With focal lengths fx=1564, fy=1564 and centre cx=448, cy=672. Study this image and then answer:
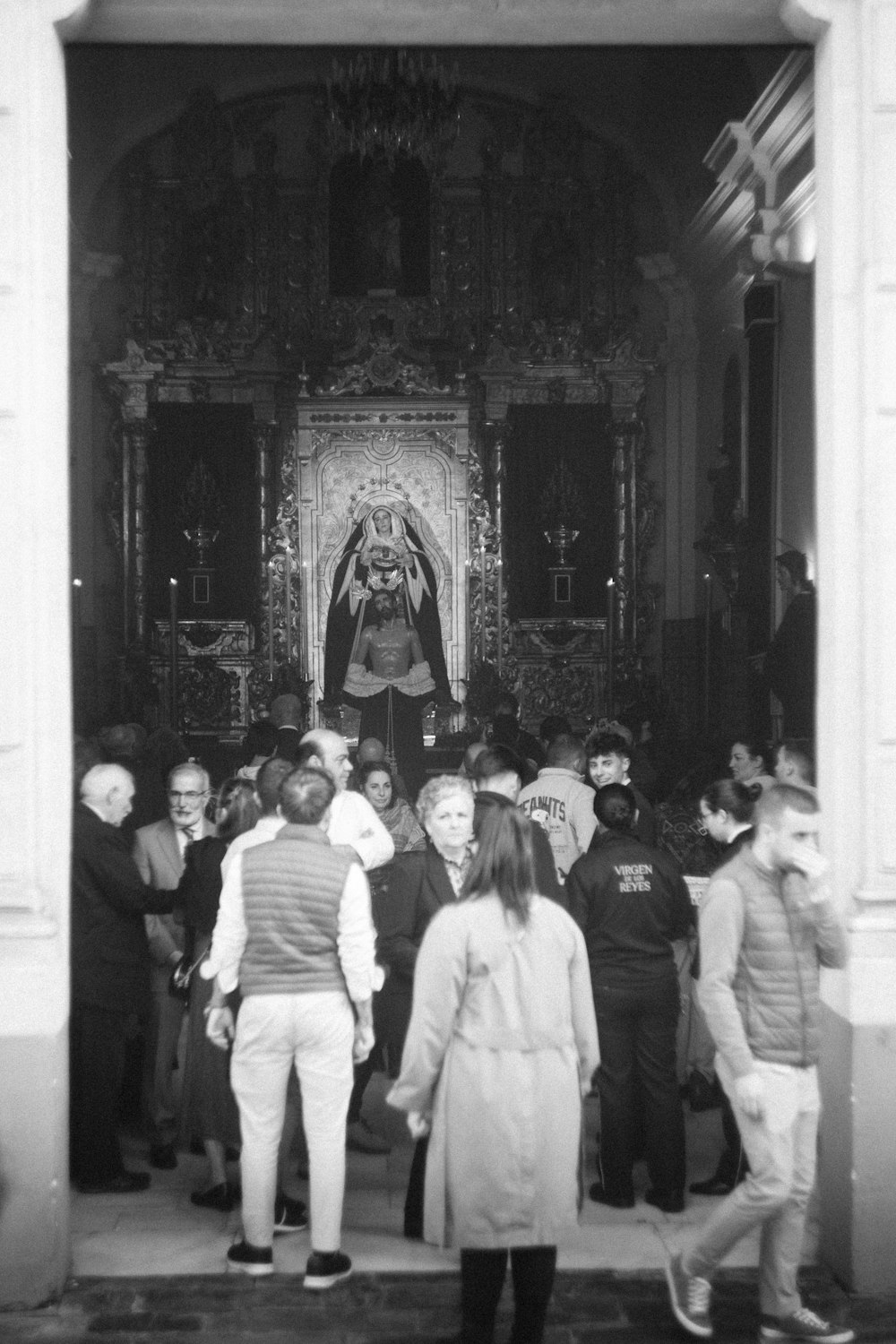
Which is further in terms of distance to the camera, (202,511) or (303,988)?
(202,511)

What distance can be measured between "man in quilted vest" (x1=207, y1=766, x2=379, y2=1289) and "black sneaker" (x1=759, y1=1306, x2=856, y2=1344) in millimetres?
1387

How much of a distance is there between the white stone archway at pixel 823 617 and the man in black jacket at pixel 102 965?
2.45ft

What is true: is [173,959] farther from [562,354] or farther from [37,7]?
[562,354]

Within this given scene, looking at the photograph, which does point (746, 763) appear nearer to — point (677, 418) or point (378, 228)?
point (677, 418)

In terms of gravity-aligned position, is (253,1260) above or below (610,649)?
below

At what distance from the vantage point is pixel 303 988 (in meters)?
5.00

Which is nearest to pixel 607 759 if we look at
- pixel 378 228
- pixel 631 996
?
pixel 631 996

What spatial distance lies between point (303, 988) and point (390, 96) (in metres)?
12.0

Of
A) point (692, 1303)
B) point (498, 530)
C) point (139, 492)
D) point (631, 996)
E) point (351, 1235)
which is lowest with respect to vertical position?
point (351, 1235)

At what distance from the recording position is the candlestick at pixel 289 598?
1914cm

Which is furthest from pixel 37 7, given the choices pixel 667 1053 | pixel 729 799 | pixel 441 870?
pixel 667 1053

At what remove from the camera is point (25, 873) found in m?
5.10

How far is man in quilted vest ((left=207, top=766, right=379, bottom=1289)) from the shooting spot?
5.00 m

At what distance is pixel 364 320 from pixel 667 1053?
47.9ft
